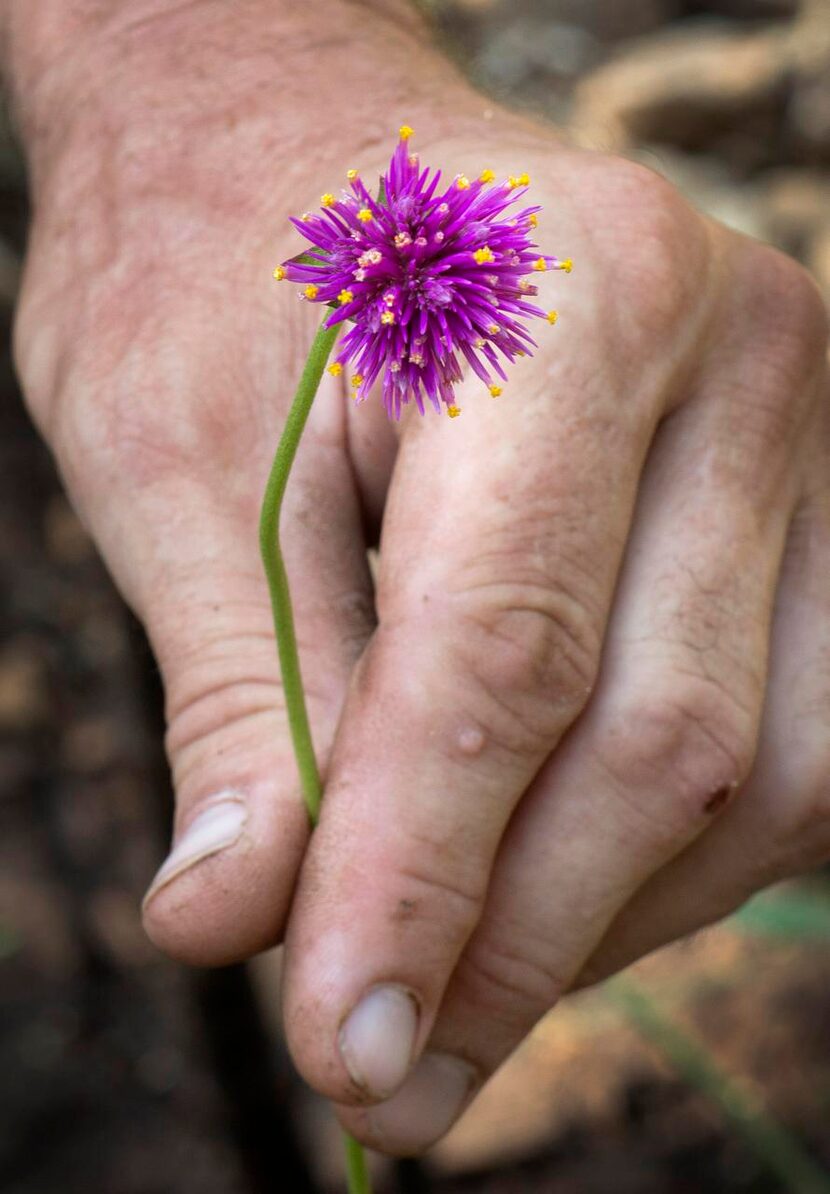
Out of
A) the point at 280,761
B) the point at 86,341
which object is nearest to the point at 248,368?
the point at 86,341

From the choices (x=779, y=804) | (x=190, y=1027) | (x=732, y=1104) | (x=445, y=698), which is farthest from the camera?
(x=190, y=1027)

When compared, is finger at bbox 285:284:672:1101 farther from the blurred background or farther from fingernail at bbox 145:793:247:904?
the blurred background

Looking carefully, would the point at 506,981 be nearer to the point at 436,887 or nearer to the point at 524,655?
the point at 436,887

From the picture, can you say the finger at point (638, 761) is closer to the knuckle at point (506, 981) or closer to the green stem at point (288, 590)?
the knuckle at point (506, 981)

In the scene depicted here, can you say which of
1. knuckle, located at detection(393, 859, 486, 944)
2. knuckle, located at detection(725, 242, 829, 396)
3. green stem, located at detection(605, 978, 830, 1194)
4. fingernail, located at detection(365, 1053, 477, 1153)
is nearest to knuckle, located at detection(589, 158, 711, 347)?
knuckle, located at detection(725, 242, 829, 396)

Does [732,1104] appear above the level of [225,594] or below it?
below

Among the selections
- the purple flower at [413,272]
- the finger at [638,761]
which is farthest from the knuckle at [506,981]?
the purple flower at [413,272]

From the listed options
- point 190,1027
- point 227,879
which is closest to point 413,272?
point 227,879
